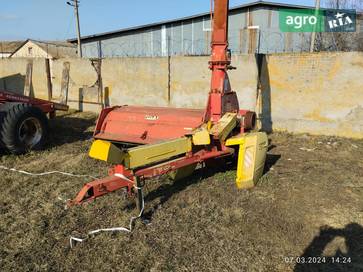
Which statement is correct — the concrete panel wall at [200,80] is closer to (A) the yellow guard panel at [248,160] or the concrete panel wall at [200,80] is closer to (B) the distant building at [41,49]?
(A) the yellow guard panel at [248,160]

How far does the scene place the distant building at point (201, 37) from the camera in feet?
51.2

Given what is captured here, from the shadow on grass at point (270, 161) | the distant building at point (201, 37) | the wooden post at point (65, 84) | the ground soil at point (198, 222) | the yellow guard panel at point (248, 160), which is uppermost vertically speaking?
the distant building at point (201, 37)

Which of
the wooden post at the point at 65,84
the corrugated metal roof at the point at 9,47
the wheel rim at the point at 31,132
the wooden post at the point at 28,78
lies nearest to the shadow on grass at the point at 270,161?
the wheel rim at the point at 31,132

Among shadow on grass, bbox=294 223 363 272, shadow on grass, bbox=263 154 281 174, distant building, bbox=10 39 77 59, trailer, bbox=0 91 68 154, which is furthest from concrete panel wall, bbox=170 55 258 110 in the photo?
distant building, bbox=10 39 77 59

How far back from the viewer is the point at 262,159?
5.12 m

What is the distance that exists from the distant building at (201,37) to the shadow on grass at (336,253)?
10918 mm

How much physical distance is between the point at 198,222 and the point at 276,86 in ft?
17.4

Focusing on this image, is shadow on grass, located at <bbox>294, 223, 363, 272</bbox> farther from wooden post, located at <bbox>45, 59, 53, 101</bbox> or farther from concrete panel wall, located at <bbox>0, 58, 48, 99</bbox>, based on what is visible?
concrete panel wall, located at <bbox>0, 58, 48, 99</bbox>

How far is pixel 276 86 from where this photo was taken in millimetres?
8336

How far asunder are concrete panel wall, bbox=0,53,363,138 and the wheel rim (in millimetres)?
3853

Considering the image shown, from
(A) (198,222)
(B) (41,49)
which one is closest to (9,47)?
(B) (41,49)

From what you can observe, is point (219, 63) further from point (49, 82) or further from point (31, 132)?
point (49, 82)

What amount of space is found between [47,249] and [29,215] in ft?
2.81

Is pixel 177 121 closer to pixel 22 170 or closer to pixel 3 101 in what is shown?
pixel 22 170
